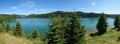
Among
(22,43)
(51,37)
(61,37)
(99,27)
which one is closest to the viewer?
(22,43)

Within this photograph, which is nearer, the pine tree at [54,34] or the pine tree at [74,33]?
the pine tree at [54,34]

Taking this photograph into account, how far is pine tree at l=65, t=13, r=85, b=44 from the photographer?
2570 cm

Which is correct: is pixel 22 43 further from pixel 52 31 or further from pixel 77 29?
pixel 77 29

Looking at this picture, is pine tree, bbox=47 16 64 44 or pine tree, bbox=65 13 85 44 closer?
pine tree, bbox=47 16 64 44

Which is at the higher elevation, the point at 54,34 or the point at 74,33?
the point at 54,34

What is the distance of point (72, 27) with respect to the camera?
86.4 ft

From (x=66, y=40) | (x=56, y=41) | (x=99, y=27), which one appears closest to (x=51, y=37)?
(x=56, y=41)

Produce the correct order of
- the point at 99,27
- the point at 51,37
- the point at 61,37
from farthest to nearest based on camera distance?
the point at 99,27 < the point at 61,37 < the point at 51,37

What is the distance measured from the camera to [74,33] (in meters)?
25.9

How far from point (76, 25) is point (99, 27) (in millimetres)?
35517

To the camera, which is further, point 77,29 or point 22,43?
point 77,29

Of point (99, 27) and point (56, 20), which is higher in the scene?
point (56, 20)

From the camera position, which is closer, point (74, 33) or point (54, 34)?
point (54, 34)

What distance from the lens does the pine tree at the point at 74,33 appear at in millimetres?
25703
